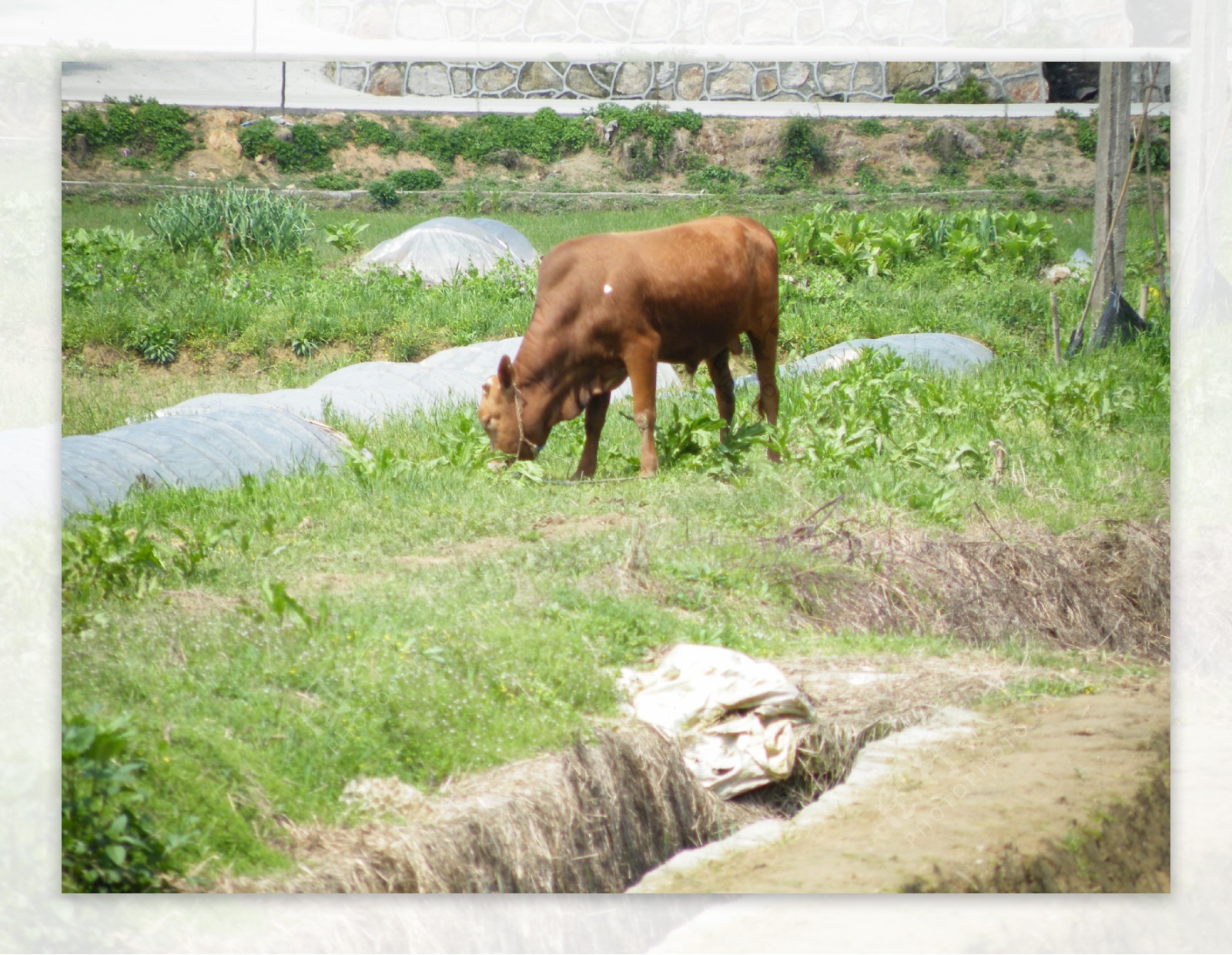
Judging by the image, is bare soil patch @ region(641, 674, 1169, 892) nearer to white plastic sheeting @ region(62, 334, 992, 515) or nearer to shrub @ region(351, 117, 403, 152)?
white plastic sheeting @ region(62, 334, 992, 515)

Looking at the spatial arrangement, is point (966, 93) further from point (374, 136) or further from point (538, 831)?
point (538, 831)

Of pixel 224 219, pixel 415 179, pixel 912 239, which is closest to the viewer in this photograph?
pixel 224 219

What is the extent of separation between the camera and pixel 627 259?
4.89 metres

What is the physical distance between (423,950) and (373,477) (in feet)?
5.29

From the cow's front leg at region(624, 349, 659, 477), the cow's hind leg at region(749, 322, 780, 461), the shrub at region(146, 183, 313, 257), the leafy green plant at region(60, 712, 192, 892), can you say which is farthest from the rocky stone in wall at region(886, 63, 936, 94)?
the leafy green plant at region(60, 712, 192, 892)

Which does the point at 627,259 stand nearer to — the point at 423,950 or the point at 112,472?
the point at 112,472

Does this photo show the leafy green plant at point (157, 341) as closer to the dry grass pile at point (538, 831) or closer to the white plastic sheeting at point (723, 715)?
the dry grass pile at point (538, 831)

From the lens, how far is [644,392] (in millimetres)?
4926

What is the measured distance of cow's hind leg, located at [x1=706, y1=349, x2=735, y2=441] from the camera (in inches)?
209

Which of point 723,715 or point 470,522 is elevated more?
point 470,522

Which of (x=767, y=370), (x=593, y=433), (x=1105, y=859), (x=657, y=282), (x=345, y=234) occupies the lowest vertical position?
(x=1105, y=859)

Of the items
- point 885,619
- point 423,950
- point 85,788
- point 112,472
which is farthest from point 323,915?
point 885,619

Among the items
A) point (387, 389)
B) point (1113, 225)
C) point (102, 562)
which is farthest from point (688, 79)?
point (102, 562)

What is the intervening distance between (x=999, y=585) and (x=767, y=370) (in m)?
1.41
